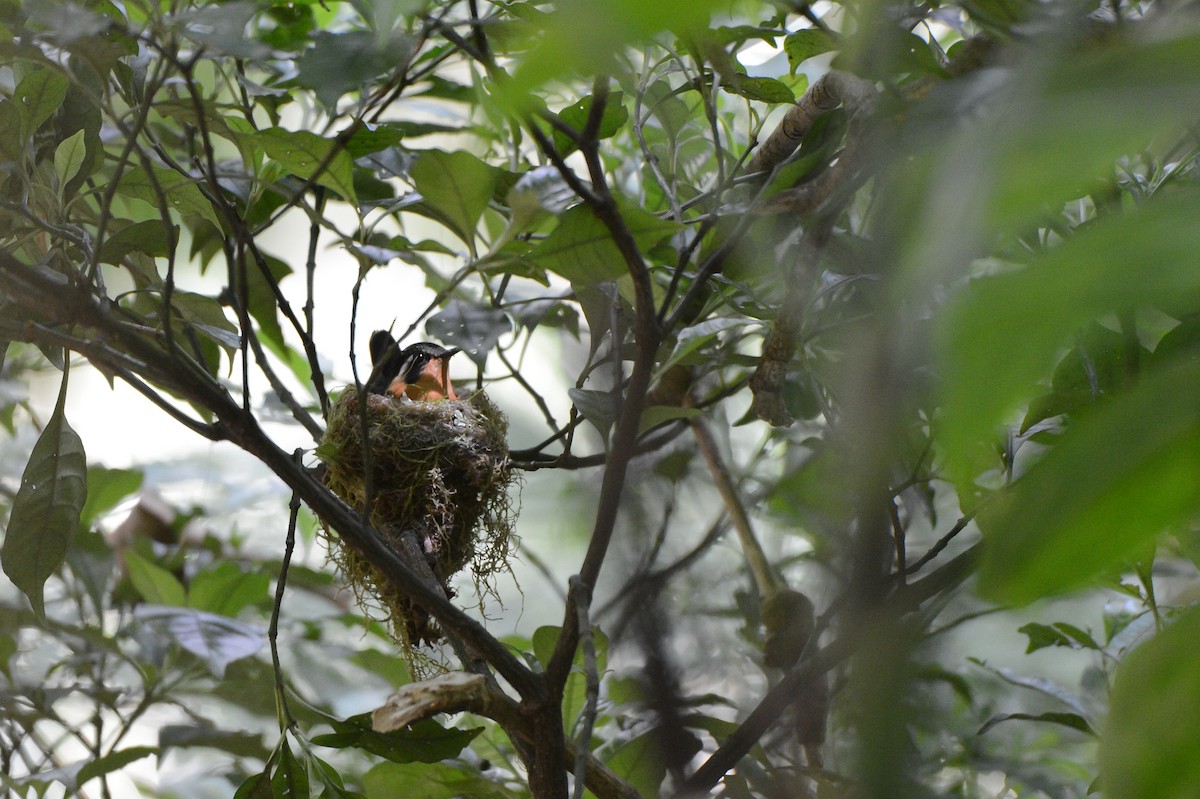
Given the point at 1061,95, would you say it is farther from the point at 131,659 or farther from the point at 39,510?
the point at 131,659

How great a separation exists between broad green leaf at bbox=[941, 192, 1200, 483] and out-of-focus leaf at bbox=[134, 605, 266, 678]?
94 centimetres

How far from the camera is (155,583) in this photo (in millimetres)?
1261

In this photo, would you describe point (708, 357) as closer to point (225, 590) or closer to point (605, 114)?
point (605, 114)

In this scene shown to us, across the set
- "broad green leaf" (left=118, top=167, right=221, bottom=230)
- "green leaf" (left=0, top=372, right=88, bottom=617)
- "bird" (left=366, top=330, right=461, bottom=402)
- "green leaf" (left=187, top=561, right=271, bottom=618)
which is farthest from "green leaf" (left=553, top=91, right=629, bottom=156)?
"green leaf" (left=187, top=561, right=271, bottom=618)

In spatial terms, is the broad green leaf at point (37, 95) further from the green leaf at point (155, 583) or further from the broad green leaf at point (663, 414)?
the green leaf at point (155, 583)

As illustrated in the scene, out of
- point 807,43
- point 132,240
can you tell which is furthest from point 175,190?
point 807,43

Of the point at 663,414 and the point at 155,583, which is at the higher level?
the point at 155,583

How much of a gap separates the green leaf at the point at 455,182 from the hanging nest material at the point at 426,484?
1.42 ft

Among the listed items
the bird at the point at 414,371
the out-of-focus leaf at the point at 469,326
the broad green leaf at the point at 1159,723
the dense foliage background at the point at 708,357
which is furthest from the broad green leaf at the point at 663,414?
the bird at the point at 414,371

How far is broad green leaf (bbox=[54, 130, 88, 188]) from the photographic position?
69 cm

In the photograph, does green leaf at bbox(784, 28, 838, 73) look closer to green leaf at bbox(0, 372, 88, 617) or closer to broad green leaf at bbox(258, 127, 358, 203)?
broad green leaf at bbox(258, 127, 358, 203)

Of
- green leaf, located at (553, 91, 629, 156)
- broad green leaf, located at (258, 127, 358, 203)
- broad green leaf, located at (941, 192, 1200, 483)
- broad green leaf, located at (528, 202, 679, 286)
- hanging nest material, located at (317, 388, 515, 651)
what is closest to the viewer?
broad green leaf, located at (941, 192, 1200, 483)

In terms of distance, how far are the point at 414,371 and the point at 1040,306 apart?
126 centimetres

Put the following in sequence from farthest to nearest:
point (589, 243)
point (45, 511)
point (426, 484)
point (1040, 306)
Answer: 1. point (426, 484)
2. point (45, 511)
3. point (589, 243)
4. point (1040, 306)
